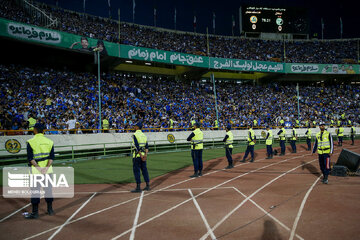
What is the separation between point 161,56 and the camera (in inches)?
1265

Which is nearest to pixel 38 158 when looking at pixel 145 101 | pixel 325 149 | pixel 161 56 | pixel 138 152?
pixel 138 152

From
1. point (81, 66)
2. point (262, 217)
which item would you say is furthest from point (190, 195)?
point (81, 66)

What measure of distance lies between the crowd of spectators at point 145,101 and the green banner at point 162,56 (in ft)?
10.5

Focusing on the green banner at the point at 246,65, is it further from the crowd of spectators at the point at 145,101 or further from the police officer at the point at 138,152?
the police officer at the point at 138,152

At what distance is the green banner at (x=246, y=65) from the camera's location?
122ft

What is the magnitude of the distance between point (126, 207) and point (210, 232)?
2555 mm

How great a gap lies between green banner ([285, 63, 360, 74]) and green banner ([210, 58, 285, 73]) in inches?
84.4

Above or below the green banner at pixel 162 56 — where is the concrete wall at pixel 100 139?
below

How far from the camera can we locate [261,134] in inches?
1126

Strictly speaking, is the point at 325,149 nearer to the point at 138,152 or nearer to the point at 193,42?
the point at 138,152

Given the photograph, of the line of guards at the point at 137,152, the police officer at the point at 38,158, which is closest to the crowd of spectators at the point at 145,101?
the line of guards at the point at 137,152

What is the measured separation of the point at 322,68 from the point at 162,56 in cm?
2814

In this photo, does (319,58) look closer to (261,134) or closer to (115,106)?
(261,134)

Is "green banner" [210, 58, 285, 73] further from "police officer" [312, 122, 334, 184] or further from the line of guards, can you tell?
"police officer" [312, 122, 334, 184]
